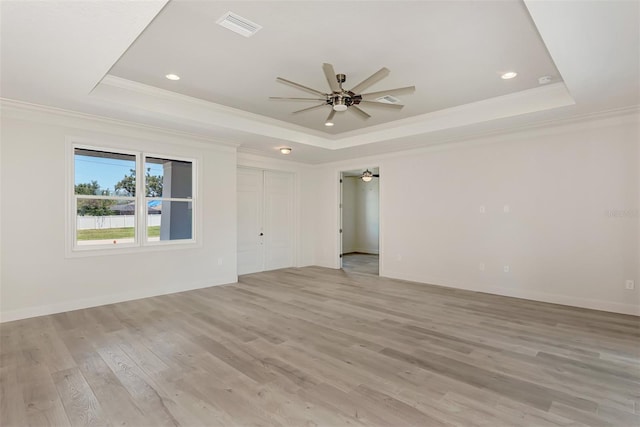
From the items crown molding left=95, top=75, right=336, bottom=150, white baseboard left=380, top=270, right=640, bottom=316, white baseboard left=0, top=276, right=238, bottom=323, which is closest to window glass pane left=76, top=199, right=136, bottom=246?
white baseboard left=0, top=276, right=238, bottom=323

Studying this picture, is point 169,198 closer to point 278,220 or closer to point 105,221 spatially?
point 105,221

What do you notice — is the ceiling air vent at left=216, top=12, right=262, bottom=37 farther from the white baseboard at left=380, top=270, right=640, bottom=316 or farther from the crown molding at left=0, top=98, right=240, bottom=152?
the white baseboard at left=380, top=270, right=640, bottom=316

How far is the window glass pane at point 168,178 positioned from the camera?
534 cm

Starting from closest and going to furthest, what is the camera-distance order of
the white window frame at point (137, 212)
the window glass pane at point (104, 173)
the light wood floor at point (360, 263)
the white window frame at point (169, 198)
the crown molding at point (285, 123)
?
the crown molding at point (285, 123)
the white window frame at point (137, 212)
the window glass pane at point (104, 173)
the white window frame at point (169, 198)
the light wood floor at point (360, 263)

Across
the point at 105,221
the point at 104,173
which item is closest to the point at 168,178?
the point at 104,173

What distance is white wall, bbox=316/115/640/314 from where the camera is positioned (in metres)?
4.50

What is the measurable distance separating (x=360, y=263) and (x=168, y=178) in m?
5.41

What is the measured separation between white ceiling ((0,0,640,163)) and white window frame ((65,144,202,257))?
2.01ft

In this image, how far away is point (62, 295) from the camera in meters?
4.45

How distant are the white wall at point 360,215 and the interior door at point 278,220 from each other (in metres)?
3.26

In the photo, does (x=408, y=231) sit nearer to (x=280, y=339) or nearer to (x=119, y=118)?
(x=280, y=339)

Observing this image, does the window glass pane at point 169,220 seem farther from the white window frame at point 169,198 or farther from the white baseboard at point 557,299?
the white baseboard at point 557,299

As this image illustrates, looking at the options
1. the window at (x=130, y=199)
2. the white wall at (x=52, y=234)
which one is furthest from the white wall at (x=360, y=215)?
the white wall at (x=52, y=234)

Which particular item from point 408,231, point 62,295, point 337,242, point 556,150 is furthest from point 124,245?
point 556,150
